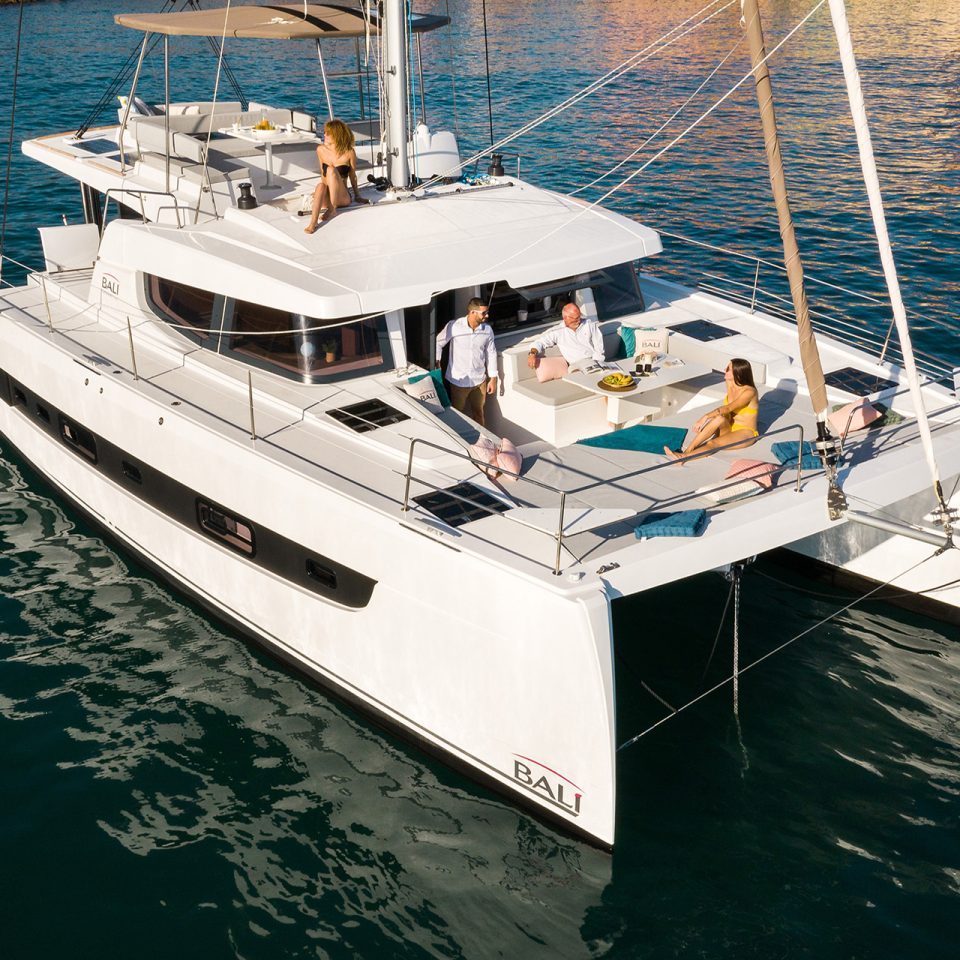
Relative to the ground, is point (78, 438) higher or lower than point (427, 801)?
higher

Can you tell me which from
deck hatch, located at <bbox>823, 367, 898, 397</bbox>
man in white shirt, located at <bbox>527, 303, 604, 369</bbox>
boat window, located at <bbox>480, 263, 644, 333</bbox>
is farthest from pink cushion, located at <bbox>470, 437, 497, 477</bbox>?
deck hatch, located at <bbox>823, 367, 898, 397</bbox>

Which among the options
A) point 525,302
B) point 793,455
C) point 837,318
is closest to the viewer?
point 793,455

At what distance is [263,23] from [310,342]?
3.94m

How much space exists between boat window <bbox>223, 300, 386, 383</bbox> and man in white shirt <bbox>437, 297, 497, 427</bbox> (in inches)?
26.4

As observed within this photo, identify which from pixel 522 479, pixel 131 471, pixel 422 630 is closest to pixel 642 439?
pixel 522 479

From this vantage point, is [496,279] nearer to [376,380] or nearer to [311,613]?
[376,380]

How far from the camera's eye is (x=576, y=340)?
11055 millimetres

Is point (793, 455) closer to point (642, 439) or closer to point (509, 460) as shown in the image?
point (642, 439)

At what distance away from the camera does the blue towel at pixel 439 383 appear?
1043cm

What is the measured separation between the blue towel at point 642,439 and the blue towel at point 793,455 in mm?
1201

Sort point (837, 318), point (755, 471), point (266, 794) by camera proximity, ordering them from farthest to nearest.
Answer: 1. point (837, 318)
2. point (266, 794)
3. point (755, 471)

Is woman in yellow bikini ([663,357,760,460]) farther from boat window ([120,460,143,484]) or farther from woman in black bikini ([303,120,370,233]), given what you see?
boat window ([120,460,143,484])

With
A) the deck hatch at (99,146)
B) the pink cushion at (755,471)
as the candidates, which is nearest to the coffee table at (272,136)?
the deck hatch at (99,146)

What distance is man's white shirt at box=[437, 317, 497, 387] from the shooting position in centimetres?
1059
